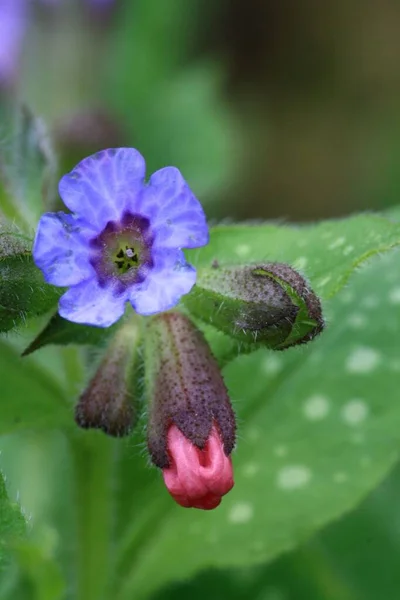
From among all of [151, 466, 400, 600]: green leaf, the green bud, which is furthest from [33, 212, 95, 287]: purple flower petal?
[151, 466, 400, 600]: green leaf

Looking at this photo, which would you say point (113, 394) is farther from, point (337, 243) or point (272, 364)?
point (272, 364)

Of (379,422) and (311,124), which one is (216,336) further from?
(311,124)

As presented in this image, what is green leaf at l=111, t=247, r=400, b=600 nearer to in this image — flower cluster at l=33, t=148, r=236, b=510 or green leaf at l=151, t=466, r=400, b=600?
green leaf at l=151, t=466, r=400, b=600

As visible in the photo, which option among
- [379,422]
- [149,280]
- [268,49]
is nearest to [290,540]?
[379,422]

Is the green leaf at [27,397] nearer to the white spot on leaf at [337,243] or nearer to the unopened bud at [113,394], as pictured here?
the unopened bud at [113,394]

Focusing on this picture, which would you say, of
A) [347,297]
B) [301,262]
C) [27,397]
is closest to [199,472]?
[301,262]

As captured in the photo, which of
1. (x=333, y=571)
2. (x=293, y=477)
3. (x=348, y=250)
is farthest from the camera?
(x=333, y=571)
